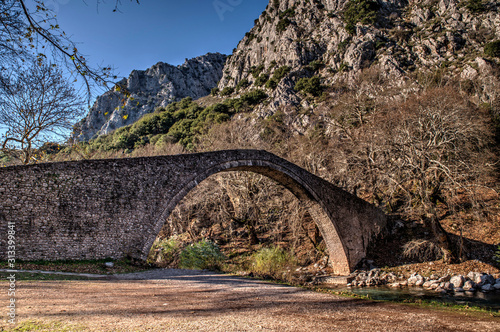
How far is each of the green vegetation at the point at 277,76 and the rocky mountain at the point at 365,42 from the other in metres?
0.15

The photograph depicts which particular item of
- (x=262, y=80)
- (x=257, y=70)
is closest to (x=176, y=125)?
(x=262, y=80)

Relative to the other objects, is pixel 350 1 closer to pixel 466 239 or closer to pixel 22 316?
pixel 466 239

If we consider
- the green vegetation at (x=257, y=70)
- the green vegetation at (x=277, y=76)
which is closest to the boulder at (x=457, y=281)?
the green vegetation at (x=277, y=76)

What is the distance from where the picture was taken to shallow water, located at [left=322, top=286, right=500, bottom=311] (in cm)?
829

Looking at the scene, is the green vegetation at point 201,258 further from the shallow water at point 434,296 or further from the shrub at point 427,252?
the shrub at point 427,252

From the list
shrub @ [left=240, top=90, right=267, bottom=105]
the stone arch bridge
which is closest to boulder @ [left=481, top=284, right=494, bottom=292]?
the stone arch bridge

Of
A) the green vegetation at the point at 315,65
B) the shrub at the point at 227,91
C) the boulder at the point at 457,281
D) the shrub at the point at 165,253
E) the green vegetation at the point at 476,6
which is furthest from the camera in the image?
the shrub at the point at 227,91

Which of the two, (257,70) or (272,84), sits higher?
(257,70)

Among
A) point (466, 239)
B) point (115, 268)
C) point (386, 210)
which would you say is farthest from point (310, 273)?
point (115, 268)

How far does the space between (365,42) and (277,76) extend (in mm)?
12789

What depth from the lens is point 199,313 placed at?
4.32 meters

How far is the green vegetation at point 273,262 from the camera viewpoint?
44.0ft

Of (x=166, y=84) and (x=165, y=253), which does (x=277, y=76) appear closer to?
(x=165, y=253)

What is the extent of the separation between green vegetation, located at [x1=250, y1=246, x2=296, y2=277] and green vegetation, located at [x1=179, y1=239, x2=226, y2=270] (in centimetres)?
198
